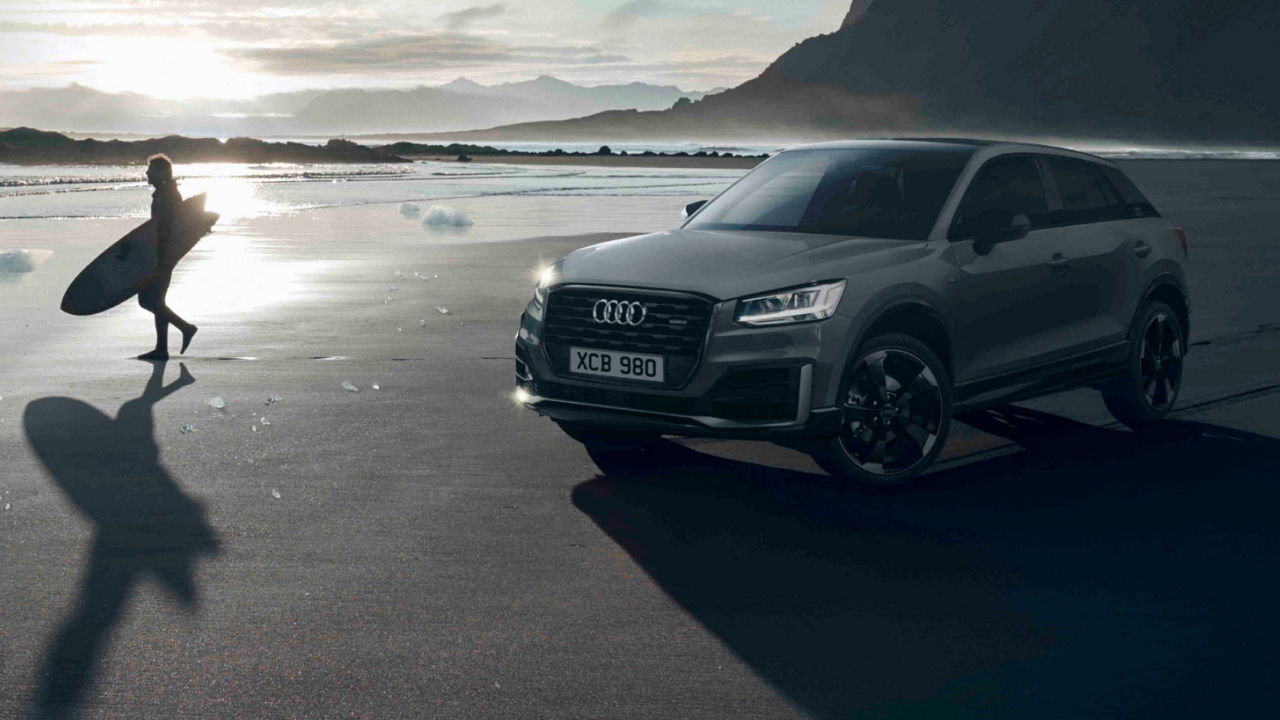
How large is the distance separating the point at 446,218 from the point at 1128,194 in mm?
21887

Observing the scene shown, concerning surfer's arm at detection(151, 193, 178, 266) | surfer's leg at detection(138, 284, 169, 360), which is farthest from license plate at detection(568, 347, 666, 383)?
surfer's arm at detection(151, 193, 178, 266)

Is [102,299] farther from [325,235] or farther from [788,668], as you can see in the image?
[325,235]

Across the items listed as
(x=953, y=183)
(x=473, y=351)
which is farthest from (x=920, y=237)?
(x=473, y=351)

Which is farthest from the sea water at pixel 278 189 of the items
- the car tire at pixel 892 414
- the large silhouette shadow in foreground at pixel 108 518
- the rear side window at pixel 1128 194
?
the car tire at pixel 892 414

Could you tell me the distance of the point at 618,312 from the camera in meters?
7.38

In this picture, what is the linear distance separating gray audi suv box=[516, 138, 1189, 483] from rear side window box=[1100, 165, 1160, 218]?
0.08ft

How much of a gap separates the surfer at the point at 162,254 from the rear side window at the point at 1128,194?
723 cm

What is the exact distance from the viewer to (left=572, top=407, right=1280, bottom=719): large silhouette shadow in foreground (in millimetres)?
4750

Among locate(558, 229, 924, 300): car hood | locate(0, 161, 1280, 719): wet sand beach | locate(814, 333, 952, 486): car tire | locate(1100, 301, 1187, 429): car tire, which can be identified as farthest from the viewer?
locate(1100, 301, 1187, 429): car tire

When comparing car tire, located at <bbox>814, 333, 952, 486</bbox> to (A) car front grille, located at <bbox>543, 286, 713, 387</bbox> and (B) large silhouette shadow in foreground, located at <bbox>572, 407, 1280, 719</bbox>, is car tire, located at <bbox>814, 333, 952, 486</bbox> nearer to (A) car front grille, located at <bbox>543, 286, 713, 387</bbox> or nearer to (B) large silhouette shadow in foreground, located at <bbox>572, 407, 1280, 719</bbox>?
(B) large silhouette shadow in foreground, located at <bbox>572, 407, 1280, 719</bbox>

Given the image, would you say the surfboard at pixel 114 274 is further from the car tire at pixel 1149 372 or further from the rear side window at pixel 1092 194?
the car tire at pixel 1149 372

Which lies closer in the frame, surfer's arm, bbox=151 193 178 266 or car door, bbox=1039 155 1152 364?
car door, bbox=1039 155 1152 364

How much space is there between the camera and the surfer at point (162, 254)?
12039 millimetres

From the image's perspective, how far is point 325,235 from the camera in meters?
27.4
